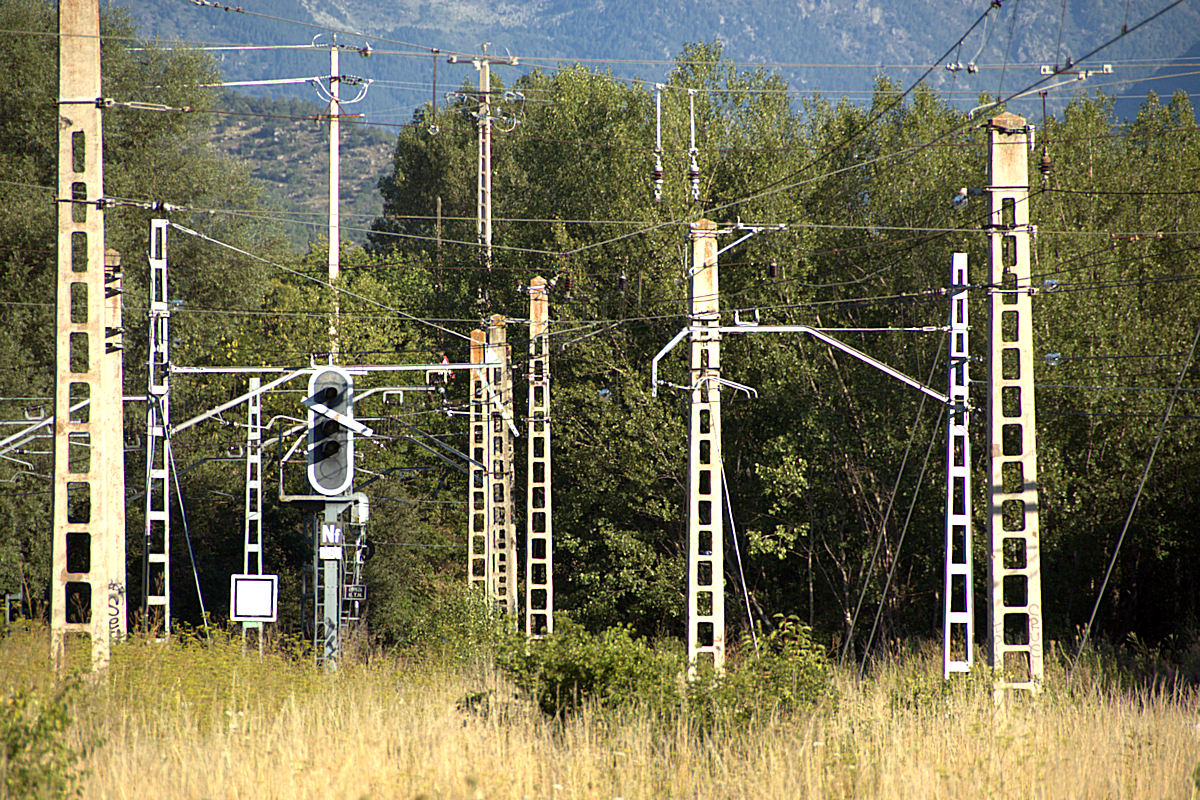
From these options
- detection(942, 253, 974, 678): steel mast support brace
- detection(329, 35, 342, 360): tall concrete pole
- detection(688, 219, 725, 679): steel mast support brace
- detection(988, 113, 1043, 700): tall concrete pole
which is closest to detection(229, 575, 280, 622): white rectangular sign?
detection(688, 219, 725, 679): steel mast support brace

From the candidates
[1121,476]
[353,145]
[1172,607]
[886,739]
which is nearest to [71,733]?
[886,739]

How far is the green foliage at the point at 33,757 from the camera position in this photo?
757 centimetres

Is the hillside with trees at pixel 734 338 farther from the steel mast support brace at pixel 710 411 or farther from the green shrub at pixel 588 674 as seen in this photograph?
the green shrub at pixel 588 674

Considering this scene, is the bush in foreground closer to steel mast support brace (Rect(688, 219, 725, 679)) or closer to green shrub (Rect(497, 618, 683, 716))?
green shrub (Rect(497, 618, 683, 716))

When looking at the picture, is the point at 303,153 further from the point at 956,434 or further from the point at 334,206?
the point at 956,434

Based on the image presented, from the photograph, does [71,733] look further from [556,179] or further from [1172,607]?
[556,179]

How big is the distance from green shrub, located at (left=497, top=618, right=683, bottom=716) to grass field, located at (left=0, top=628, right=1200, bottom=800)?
298mm

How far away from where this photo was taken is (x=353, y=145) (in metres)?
187

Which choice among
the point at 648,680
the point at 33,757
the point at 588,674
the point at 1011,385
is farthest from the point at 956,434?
the point at 33,757

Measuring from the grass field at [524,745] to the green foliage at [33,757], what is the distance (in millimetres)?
135

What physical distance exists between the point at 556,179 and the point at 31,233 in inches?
676

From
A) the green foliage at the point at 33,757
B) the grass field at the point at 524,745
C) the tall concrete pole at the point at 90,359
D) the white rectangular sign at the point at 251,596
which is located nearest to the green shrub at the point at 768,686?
the grass field at the point at 524,745

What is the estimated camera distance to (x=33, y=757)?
311 inches

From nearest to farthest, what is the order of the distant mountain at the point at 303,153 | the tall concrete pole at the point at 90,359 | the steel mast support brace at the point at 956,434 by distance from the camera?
the tall concrete pole at the point at 90,359, the steel mast support brace at the point at 956,434, the distant mountain at the point at 303,153
